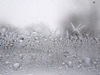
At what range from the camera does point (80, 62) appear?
2.16ft

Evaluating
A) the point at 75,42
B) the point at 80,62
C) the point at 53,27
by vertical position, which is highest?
the point at 53,27

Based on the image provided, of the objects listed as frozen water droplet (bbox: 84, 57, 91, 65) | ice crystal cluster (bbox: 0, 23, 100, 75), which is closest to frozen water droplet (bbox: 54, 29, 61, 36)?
ice crystal cluster (bbox: 0, 23, 100, 75)

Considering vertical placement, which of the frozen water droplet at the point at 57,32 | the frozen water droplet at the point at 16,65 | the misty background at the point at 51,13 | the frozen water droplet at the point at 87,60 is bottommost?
the frozen water droplet at the point at 87,60

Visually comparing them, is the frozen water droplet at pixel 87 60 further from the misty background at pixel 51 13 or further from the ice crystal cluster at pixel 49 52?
the misty background at pixel 51 13

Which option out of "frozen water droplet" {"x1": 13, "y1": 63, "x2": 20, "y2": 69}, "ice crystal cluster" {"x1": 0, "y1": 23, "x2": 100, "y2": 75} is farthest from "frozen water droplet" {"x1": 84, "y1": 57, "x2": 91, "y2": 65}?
"frozen water droplet" {"x1": 13, "y1": 63, "x2": 20, "y2": 69}

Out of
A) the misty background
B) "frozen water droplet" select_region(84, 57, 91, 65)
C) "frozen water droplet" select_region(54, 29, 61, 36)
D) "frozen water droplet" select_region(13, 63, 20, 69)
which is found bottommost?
"frozen water droplet" select_region(84, 57, 91, 65)

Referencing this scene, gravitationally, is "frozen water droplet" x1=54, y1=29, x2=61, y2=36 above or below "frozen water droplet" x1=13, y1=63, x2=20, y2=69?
above

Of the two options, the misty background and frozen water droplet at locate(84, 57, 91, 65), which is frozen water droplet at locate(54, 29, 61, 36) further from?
frozen water droplet at locate(84, 57, 91, 65)

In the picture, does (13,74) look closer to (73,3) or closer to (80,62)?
(80,62)

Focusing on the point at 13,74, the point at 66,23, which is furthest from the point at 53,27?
the point at 13,74

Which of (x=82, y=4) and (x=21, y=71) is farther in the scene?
(x=82, y=4)

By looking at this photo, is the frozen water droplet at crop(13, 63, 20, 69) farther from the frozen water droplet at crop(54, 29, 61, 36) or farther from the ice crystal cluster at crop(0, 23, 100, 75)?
the frozen water droplet at crop(54, 29, 61, 36)

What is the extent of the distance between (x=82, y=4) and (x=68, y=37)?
8.1 inches

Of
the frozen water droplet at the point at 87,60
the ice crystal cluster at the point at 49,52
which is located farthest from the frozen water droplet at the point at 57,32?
the frozen water droplet at the point at 87,60
